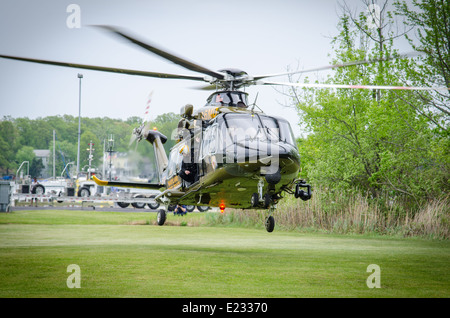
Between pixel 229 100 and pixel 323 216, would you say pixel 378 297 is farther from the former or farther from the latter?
pixel 323 216

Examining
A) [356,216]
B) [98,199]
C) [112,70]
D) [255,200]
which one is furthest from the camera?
[98,199]

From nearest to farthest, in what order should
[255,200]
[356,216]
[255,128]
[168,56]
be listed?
1. [168,56]
2. [255,128]
3. [255,200]
4. [356,216]

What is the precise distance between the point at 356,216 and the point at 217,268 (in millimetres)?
15952

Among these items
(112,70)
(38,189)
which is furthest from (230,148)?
(38,189)

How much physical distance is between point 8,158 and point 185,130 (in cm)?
2638

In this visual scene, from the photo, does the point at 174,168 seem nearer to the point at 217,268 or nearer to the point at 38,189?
the point at 217,268

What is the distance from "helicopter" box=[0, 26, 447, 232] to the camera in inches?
516

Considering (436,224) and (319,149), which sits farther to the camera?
(319,149)

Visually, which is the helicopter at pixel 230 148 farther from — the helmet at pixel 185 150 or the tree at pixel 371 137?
the tree at pixel 371 137

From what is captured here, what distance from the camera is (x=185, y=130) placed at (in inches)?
651

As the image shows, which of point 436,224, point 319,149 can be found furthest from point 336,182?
point 436,224

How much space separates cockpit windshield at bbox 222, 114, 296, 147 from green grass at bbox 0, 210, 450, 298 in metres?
3.53

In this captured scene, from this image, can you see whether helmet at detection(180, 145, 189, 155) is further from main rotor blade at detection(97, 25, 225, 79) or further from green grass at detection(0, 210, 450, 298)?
green grass at detection(0, 210, 450, 298)

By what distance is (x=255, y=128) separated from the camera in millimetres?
13766
